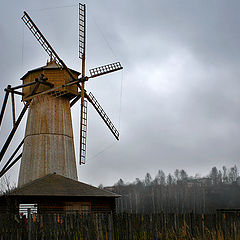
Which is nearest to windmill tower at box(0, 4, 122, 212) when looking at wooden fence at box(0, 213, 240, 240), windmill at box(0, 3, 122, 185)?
windmill at box(0, 3, 122, 185)

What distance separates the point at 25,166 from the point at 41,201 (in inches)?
166

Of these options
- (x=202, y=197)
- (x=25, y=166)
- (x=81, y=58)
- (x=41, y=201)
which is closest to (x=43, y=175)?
(x=25, y=166)

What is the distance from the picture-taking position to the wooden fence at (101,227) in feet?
36.0

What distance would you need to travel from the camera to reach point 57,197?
1744 cm

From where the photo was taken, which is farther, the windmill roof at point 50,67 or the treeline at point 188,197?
the treeline at point 188,197

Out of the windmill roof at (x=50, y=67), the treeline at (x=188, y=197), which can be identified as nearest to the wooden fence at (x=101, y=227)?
the windmill roof at (x=50, y=67)

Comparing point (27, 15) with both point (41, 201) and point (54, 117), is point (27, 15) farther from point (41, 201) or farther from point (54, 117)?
point (41, 201)

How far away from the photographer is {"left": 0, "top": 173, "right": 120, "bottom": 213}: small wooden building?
1650 centimetres

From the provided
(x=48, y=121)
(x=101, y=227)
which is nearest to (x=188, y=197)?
(x=48, y=121)

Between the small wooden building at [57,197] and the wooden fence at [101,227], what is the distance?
447cm

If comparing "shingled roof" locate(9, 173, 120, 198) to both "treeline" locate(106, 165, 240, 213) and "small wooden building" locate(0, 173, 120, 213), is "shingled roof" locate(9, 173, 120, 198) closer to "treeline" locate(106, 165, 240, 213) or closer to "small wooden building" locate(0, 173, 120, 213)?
"small wooden building" locate(0, 173, 120, 213)

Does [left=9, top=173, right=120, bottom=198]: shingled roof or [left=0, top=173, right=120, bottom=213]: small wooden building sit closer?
[left=0, top=173, right=120, bottom=213]: small wooden building

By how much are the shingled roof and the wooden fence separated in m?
4.86

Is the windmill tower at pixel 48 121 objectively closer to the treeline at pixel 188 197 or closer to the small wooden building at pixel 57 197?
the small wooden building at pixel 57 197
